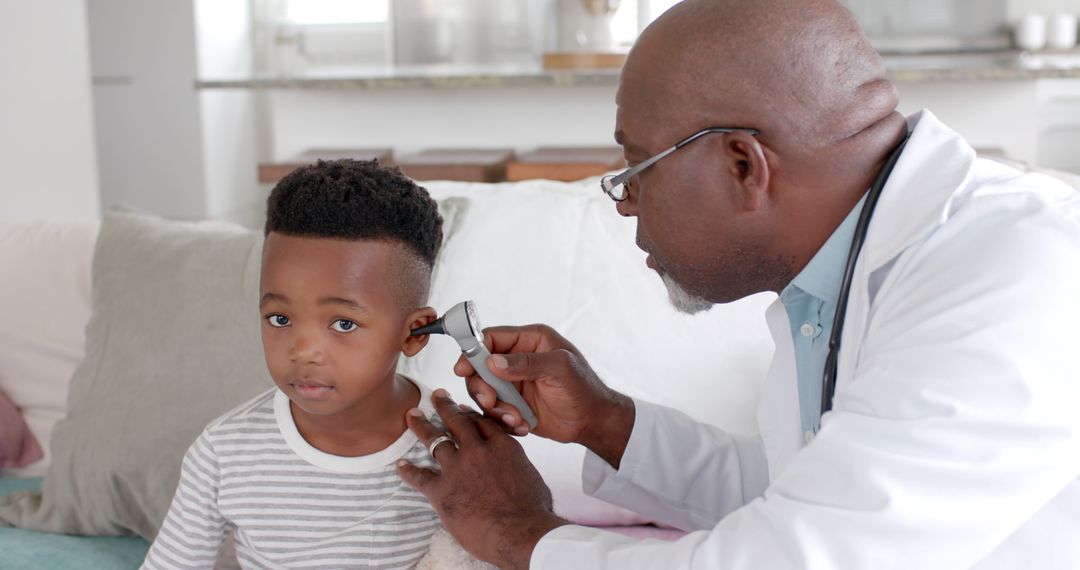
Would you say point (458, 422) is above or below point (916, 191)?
below

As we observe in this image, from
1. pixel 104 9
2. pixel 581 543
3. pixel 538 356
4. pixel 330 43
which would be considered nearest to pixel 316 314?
pixel 538 356

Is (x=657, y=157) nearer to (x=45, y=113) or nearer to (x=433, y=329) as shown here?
(x=433, y=329)

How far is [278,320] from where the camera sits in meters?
1.33

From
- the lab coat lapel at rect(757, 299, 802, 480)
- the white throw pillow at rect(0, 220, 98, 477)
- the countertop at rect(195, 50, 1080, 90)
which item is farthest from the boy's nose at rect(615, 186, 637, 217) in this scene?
the countertop at rect(195, 50, 1080, 90)

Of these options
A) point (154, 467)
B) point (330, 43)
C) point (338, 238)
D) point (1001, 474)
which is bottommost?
point (154, 467)

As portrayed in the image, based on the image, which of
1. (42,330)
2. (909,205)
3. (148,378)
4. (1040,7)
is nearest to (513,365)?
(909,205)

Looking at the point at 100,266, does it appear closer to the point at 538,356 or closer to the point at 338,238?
the point at 338,238

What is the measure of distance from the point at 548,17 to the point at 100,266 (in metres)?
4.80

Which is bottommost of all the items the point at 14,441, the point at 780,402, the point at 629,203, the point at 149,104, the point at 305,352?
the point at 14,441

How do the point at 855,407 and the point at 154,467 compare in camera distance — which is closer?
the point at 855,407

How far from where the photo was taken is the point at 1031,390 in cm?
93

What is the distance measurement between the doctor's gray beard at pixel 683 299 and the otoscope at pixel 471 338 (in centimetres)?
22

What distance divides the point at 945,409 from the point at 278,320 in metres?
0.75

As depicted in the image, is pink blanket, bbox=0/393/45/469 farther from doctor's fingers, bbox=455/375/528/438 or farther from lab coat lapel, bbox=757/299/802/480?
lab coat lapel, bbox=757/299/802/480
